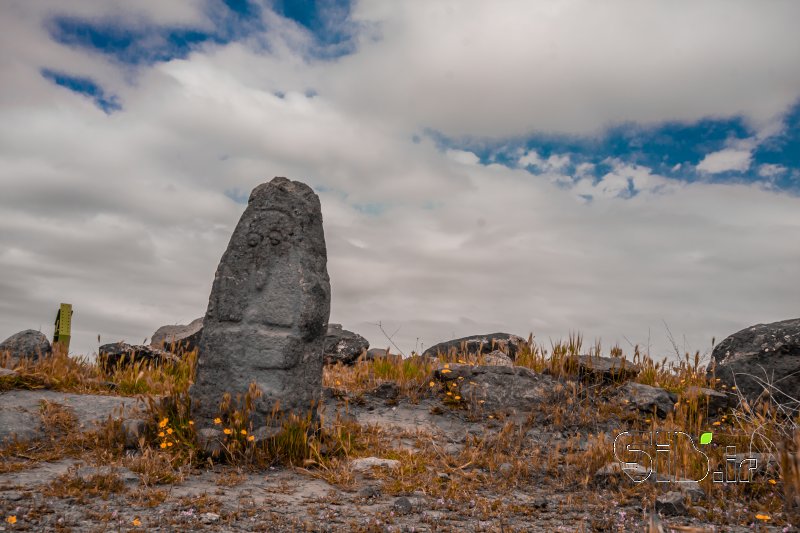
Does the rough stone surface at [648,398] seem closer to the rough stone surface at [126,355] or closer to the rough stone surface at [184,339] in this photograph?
the rough stone surface at [126,355]

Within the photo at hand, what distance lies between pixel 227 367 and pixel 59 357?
17.9 feet

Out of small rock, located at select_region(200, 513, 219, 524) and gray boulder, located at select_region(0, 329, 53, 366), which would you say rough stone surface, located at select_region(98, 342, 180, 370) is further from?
small rock, located at select_region(200, 513, 219, 524)

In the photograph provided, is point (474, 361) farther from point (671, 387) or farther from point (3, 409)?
point (3, 409)

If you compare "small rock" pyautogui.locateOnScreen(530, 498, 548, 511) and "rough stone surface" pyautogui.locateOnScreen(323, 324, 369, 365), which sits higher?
"rough stone surface" pyautogui.locateOnScreen(323, 324, 369, 365)

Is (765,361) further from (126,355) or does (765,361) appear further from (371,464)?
(126,355)

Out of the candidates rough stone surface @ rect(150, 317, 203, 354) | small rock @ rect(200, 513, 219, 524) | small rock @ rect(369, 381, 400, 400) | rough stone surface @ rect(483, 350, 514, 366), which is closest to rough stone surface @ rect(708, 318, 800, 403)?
rough stone surface @ rect(483, 350, 514, 366)

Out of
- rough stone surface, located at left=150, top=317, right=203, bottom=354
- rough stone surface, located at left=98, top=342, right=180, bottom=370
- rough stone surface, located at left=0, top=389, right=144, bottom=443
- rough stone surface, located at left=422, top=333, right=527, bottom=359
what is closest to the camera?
rough stone surface, located at left=0, top=389, right=144, bottom=443

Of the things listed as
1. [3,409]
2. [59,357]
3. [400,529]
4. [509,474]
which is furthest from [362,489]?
[59,357]

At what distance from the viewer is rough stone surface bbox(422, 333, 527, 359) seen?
595 inches

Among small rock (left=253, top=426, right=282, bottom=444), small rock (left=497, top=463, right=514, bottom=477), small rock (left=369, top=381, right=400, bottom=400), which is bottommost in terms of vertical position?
small rock (left=497, top=463, right=514, bottom=477)

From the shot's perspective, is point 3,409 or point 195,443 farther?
point 3,409

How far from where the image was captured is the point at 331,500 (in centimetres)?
638

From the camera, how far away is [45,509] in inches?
225

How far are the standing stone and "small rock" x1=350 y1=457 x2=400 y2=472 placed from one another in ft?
3.16
